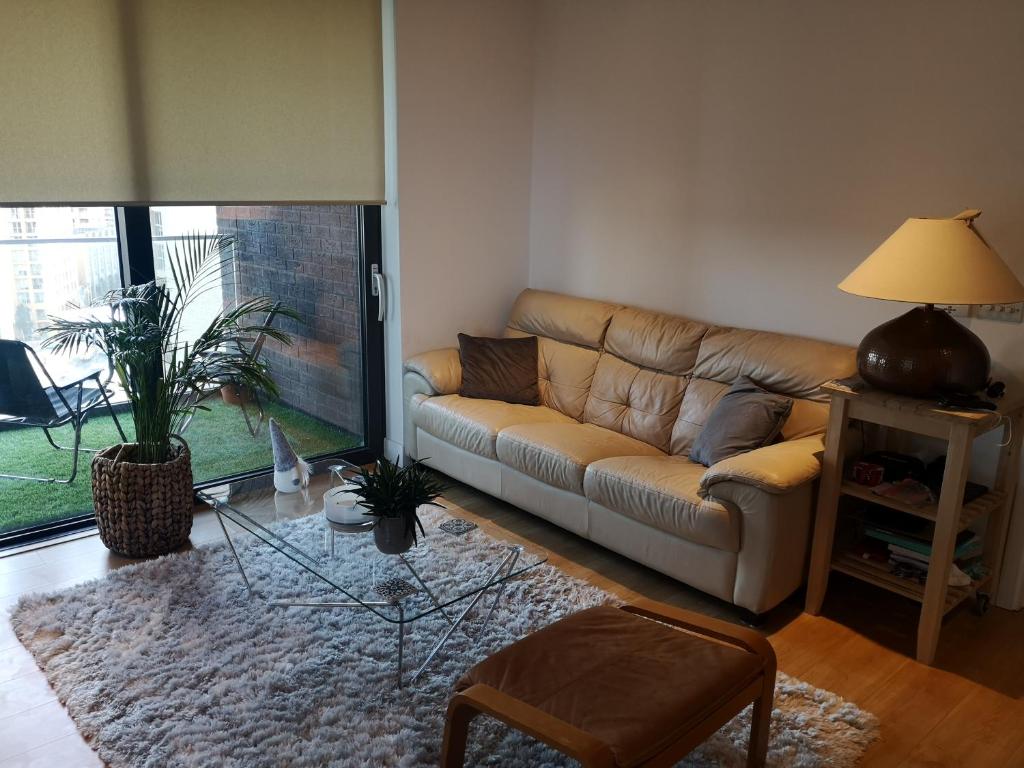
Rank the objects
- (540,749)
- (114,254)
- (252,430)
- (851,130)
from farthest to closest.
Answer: (252,430)
(114,254)
(851,130)
(540,749)

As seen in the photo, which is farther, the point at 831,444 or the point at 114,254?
the point at 114,254

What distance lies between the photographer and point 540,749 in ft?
7.83

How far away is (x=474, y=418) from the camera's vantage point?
13.2 ft

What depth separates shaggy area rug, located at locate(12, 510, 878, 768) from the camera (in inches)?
93.4

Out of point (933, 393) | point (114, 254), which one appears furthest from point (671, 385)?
point (114, 254)

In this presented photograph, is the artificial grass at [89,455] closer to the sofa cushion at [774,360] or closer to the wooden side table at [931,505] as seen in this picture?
the sofa cushion at [774,360]

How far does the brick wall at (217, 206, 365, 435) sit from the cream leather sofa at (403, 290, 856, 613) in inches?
14.3

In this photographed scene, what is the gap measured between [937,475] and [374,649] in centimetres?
203

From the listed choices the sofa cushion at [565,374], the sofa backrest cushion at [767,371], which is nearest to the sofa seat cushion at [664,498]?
the sofa backrest cushion at [767,371]

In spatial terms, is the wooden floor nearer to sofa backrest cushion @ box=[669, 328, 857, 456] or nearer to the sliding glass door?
the sliding glass door

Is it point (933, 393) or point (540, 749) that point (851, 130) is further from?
point (540, 749)

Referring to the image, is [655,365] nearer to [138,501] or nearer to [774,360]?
[774,360]

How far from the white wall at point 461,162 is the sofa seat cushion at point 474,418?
0.42 metres

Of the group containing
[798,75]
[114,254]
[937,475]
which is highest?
[798,75]
